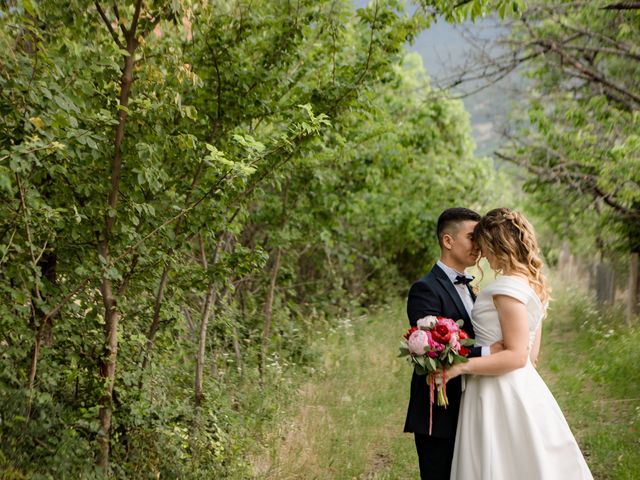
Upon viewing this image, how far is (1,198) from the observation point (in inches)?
144

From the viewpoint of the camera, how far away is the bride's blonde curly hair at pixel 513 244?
12.2 ft

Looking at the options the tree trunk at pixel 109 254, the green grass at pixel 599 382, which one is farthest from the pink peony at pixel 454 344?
the green grass at pixel 599 382

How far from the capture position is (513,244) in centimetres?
372

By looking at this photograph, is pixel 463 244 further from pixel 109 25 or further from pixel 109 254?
pixel 109 25

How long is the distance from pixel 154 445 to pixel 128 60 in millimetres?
2523

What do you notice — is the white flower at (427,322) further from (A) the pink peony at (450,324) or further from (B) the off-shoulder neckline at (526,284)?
(B) the off-shoulder neckline at (526,284)

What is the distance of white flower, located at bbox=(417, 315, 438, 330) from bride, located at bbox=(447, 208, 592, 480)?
251mm

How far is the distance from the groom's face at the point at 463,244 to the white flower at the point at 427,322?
47 cm

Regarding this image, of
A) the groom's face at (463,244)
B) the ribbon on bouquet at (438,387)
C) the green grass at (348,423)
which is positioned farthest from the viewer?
the green grass at (348,423)

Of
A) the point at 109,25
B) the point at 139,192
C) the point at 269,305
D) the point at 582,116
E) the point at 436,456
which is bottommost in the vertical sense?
the point at 436,456

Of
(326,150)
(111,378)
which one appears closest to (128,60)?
(111,378)

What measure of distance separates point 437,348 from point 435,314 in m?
0.36

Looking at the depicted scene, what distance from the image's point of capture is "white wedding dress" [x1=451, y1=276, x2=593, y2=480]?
3578 mm

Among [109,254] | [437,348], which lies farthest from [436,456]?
[109,254]
